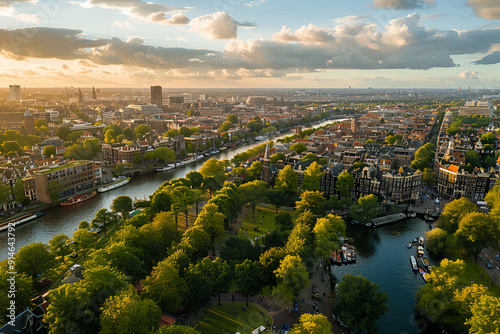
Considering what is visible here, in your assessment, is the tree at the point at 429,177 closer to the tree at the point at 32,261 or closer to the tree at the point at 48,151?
the tree at the point at 32,261

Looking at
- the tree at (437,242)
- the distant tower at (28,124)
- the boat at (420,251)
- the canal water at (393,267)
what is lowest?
the canal water at (393,267)

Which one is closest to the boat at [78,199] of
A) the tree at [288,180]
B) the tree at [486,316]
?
the tree at [288,180]

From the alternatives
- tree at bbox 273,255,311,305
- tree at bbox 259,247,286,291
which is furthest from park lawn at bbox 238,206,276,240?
tree at bbox 273,255,311,305

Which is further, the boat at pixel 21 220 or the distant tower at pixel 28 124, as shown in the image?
the distant tower at pixel 28 124

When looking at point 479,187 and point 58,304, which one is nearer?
point 58,304

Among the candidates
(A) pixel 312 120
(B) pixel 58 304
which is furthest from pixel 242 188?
(A) pixel 312 120

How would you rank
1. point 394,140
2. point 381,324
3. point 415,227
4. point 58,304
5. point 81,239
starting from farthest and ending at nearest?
point 394,140, point 415,227, point 81,239, point 381,324, point 58,304

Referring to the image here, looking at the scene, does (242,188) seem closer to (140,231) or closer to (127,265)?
(140,231)

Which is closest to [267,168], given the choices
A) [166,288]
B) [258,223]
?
[258,223]
